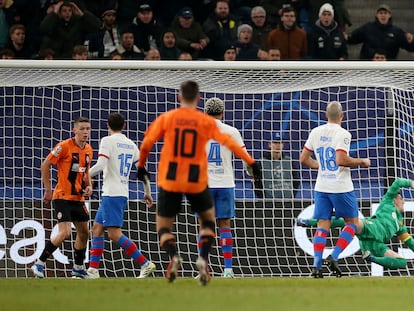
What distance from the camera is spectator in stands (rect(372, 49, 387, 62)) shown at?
19.0 m

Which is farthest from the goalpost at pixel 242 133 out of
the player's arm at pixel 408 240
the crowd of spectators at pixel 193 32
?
the crowd of spectators at pixel 193 32

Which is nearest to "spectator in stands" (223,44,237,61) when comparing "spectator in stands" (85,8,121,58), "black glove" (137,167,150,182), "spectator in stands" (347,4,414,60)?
"spectator in stands" (85,8,121,58)

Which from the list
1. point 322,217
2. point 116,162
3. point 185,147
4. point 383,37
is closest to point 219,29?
point 383,37

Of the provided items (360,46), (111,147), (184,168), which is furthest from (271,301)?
(360,46)

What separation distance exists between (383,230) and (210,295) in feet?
14.9

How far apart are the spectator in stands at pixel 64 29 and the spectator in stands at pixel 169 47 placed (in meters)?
1.27

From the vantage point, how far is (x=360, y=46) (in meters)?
22.3

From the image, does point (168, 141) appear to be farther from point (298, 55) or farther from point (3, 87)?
point (298, 55)

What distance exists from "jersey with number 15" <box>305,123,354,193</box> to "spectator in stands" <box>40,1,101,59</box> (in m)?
7.20

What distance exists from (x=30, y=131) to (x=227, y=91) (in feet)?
9.19

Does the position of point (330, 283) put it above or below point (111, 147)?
below

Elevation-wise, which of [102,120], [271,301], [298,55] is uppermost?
[298,55]

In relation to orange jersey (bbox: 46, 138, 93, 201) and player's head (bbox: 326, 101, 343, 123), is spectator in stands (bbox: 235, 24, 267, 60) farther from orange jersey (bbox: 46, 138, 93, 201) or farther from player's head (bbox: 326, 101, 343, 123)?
player's head (bbox: 326, 101, 343, 123)

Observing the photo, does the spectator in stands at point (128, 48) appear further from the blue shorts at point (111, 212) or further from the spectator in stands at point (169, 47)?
the blue shorts at point (111, 212)
